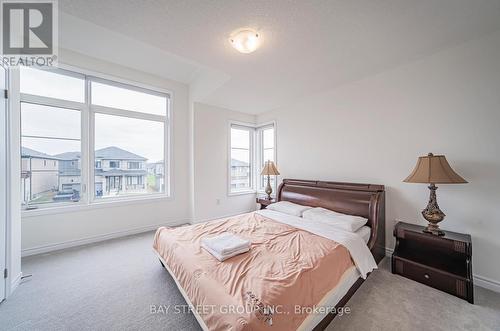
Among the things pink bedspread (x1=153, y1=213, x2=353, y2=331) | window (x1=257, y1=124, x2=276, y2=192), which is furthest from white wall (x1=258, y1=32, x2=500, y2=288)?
pink bedspread (x1=153, y1=213, x2=353, y2=331)

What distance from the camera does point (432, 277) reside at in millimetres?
1917

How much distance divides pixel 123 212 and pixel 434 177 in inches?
179

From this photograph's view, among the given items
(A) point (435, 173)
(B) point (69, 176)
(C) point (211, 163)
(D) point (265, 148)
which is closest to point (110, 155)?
(B) point (69, 176)

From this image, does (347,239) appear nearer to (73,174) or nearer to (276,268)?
(276,268)

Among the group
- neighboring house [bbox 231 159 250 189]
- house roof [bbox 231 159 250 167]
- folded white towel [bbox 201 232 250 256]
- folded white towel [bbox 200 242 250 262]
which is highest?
house roof [bbox 231 159 250 167]

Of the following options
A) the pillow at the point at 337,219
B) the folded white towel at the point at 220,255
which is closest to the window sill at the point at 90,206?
the folded white towel at the point at 220,255

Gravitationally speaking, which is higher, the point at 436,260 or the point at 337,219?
the point at 337,219

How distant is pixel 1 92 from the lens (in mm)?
1759

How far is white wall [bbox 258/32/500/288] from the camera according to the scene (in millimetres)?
1952

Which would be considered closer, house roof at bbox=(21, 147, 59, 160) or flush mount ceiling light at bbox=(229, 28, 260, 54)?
flush mount ceiling light at bbox=(229, 28, 260, 54)

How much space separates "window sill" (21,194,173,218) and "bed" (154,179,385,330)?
1644 millimetres

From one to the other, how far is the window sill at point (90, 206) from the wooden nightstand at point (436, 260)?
394cm

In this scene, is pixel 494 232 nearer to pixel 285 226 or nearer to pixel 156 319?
pixel 285 226

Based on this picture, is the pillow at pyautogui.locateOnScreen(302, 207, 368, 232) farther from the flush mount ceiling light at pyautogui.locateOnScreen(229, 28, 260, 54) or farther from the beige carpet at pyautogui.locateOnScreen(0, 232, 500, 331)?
the flush mount ceiling light at pyautogui.locateOnScreen(229, 28, 260, 54)
